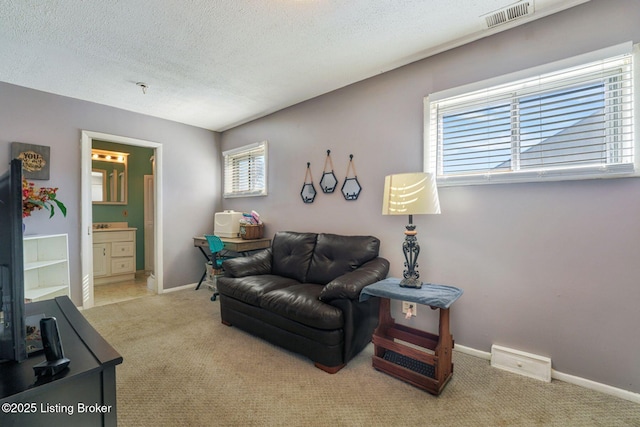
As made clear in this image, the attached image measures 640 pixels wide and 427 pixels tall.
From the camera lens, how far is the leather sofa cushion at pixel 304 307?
200 cm

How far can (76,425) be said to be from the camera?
83cm

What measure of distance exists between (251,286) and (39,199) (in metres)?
2.37

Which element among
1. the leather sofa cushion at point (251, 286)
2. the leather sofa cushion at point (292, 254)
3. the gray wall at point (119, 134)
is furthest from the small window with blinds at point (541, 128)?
the gray wall at point (119, 134)

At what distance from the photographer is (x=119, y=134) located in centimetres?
362

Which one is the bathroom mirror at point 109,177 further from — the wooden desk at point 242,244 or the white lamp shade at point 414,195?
the white lamp shade at point 414,195

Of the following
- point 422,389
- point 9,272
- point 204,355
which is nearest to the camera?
point 9,272

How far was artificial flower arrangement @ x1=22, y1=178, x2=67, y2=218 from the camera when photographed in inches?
109

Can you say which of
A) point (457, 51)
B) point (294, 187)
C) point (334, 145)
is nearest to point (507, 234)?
point (457, 51)

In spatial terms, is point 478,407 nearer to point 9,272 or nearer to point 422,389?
point 422,389

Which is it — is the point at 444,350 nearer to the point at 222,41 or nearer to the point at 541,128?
the point at 541,128

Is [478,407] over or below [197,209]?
below

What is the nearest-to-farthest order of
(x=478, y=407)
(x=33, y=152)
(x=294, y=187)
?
(x=478, y=407) → (x=33, y=152) → (x=294, y=187)

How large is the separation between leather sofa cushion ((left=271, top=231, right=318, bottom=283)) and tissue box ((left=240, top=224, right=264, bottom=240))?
1.88 ft

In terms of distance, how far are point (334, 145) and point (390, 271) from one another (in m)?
1.46
